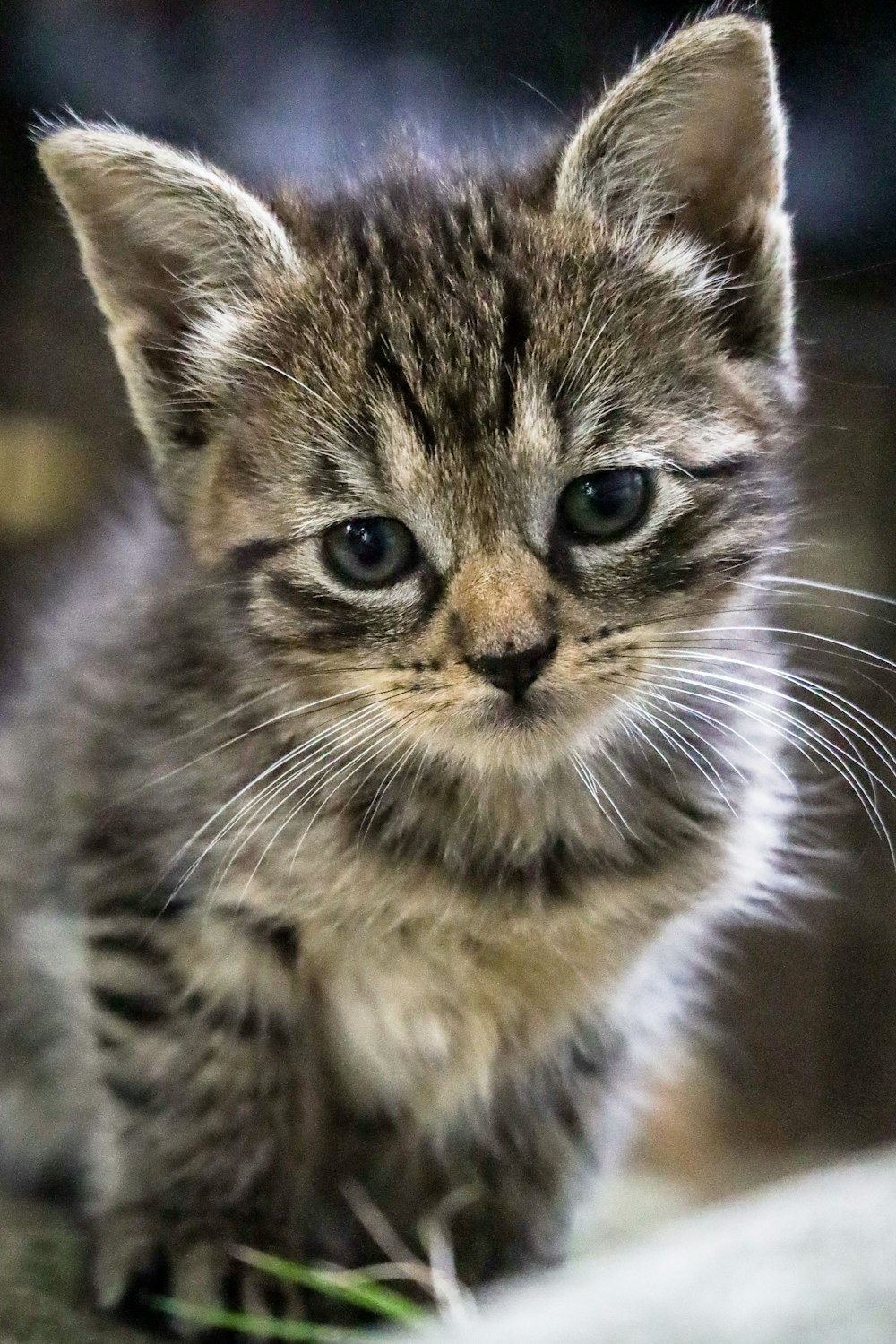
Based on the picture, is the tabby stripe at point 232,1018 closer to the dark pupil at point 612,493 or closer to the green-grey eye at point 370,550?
the green-grey eye at point 370,550

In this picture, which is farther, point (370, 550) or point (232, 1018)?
point (232, 1018)

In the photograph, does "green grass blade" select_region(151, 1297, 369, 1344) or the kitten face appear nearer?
the kitten face

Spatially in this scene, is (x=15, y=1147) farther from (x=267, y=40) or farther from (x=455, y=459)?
(x=267, y=40)

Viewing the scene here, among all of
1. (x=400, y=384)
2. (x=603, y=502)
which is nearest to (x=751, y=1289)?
(x=603, y=502)

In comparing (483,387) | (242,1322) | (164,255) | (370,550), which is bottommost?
(242,1322)

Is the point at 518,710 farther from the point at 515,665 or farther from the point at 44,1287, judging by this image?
the point at 44,1287

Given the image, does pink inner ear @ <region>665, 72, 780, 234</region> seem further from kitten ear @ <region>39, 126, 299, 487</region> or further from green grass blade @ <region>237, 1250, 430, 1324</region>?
green grass blade @ <region>237, 1250, 430, 1324</region>

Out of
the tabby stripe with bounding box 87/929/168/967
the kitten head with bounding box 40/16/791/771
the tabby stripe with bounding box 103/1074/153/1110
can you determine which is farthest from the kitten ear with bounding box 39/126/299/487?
the tabby stripe with bounding box 103/1074/153/1110
